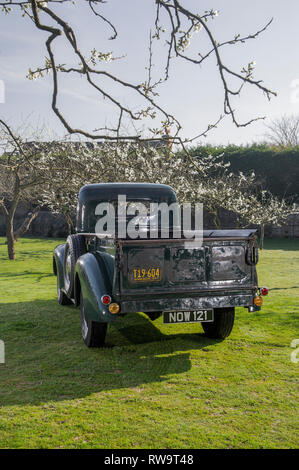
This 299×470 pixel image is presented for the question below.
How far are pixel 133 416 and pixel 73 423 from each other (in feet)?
1.56

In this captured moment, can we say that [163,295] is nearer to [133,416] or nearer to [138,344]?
[138,344]

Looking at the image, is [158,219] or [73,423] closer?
[73,423]

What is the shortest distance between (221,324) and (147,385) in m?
1.71

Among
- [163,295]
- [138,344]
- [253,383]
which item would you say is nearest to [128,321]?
[138,344]

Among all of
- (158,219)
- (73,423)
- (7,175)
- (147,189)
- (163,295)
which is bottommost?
(73,423)

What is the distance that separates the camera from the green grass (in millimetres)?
3264

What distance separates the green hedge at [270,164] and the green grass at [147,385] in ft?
59.5

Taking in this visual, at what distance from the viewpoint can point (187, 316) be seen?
4895mm

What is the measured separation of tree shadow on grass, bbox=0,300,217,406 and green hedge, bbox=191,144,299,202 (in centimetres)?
1850

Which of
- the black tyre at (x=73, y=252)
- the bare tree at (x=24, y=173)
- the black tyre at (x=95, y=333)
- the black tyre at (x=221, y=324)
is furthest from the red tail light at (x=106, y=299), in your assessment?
the bare tree at (x=24, y=173)

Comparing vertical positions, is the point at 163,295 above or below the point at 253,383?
above

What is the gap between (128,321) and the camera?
269 inches

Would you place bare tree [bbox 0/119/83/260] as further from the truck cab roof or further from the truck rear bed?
the truck rear bed

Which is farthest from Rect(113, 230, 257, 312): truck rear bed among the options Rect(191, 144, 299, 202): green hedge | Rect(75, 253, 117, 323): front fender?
Rect(191, 144, 299, 202): green hedge
